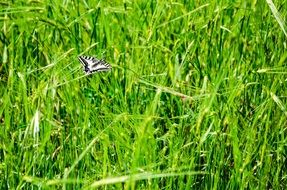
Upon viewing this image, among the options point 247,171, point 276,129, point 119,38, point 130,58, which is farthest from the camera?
point 119,38

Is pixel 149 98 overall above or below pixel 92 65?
below

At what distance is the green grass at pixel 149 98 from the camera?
1.72 meters

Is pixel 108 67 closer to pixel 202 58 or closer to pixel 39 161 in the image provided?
Result: pixel 39 161

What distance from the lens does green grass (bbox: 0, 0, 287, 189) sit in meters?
1.72

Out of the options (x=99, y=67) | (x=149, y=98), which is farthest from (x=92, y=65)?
(x=149, y=98)

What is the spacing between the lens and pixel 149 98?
6.39 ft

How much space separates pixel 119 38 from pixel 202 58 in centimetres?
27

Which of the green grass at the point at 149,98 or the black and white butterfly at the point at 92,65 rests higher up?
the black and white butterfly at the point at 92,65

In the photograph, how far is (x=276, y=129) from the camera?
1858 millimetres

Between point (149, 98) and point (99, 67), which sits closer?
point (99, 67)

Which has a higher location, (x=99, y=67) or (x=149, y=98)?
(x=99, y=67)

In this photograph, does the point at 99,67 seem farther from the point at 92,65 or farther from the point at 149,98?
the point at 149,98

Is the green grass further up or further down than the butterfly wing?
further down

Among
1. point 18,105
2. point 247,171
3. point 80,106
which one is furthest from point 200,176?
point 18,105
